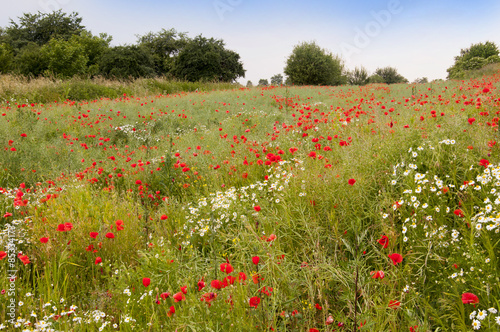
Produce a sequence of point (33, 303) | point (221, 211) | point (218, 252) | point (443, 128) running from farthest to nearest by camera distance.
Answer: point (443, 128) < point (221, 211) < point (218, 252) < point (33, 303)

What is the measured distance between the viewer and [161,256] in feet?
7.30

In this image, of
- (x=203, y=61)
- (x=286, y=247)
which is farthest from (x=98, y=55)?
(x=286, y=247)

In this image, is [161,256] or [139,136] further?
[139,136]

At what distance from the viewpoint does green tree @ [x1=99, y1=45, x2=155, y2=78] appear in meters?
29.8

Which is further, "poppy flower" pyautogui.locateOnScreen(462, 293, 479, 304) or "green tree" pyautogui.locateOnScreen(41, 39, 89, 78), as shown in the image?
"green tree" pyautogui.locateOnScreen(41, 39, 89, 78)

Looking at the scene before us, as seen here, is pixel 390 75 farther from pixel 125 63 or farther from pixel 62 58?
pixel 62 58

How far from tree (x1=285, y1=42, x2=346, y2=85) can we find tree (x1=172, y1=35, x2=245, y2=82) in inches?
311

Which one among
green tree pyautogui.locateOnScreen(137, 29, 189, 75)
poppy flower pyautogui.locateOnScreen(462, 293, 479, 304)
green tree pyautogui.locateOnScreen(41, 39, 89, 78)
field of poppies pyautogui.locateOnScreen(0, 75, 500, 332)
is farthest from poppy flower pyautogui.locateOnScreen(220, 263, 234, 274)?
green tree pyautogui.locateOnScreen(137, 29, 189, 75)

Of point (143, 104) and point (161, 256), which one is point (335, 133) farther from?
point (143, 104)

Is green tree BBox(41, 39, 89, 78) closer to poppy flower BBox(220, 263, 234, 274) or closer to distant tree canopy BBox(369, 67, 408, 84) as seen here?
poppy flower BBox(220, 263, 234, 274)

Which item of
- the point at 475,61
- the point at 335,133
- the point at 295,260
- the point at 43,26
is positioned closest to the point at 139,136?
the point at 335,133

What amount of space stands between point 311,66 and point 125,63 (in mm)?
19093

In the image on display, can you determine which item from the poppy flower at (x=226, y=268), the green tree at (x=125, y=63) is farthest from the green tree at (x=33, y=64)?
the poppy flower at (x=226, y=268)

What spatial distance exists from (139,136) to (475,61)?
37.4 meters
